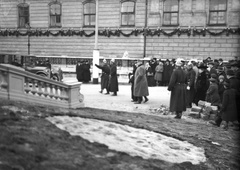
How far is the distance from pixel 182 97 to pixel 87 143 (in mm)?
5351

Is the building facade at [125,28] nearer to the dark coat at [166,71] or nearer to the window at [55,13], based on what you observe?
the window at [55,13]

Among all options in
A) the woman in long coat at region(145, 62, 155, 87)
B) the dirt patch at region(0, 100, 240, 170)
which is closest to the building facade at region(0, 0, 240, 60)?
the woman in long coat at region(145, 62, 155, 87)

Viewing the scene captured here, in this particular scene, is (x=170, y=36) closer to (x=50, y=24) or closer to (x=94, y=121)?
(x=50, y=24)

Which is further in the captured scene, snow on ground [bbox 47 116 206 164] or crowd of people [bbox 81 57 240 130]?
crowd of people [bbox 81 57 240 130]

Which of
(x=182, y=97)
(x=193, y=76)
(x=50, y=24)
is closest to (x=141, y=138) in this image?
(x=182, y=97)

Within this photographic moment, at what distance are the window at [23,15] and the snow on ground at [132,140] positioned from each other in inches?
1003

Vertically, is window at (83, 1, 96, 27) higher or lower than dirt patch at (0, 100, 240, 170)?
higher

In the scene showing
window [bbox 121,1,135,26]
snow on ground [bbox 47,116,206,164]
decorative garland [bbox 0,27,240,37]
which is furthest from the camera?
window [bbox 121,1,135,26]

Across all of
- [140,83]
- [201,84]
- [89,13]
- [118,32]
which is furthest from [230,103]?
[89,13]

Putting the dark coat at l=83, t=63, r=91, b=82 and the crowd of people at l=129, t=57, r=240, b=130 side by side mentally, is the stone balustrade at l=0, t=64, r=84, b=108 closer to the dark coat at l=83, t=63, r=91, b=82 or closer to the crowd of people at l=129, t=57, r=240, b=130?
the crowd of people at l=129, t=57, r=240, b=130

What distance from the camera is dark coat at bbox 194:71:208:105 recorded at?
39.5 feet

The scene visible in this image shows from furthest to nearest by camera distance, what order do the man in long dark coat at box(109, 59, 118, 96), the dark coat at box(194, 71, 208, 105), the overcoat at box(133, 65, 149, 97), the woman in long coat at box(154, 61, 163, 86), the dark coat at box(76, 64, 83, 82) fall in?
the dark coat at box(76, 64, 83, 82), the woman in long coat at box(154, 61, 163, 86), the man in long dark coat at box(109, 59, 118, 96), the overcoat at box(133, 65, 149, 97), the dark coat at box(194, 71, 208, 105)

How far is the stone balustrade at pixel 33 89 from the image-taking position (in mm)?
7422

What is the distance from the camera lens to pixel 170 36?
2523 cm
